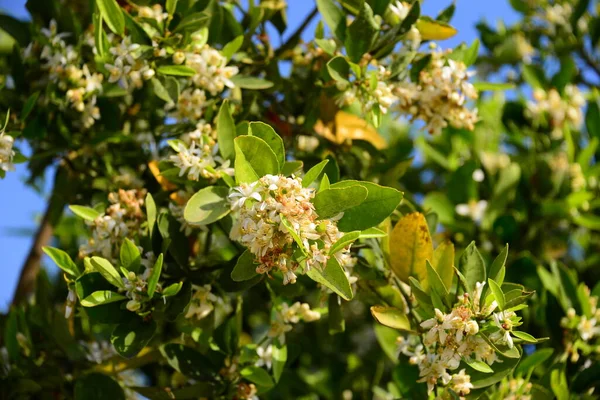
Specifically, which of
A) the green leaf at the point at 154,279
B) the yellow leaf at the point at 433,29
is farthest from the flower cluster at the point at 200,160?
the yellow leaf at the point at 433,29

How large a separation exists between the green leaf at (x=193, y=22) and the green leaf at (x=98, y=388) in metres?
0.92

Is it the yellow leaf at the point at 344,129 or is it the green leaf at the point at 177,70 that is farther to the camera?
the yellow leaf at the point at 344,129

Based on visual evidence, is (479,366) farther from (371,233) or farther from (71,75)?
(71,75)

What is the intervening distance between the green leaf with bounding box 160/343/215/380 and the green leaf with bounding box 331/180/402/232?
2.08ft

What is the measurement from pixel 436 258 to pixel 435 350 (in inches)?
9.6

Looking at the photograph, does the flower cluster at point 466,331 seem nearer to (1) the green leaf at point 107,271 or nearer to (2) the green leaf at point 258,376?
(2) the green leaf at point 258,376

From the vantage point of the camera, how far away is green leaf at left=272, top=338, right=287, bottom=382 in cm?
206

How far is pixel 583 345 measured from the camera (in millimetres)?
2258

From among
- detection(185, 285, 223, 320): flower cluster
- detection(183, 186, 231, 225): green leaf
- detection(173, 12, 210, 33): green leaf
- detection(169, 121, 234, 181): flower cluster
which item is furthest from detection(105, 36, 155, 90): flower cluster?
detection(185, 285, 223, 320): flower cluster

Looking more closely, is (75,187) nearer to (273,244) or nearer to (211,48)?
(211,48)

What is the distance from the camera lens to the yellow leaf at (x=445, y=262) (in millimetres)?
1878

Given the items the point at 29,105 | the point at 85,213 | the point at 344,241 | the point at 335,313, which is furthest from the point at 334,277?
the point at 29,105

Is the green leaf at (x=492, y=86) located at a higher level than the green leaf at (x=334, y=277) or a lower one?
higher

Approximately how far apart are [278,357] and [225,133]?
25.0 inches
